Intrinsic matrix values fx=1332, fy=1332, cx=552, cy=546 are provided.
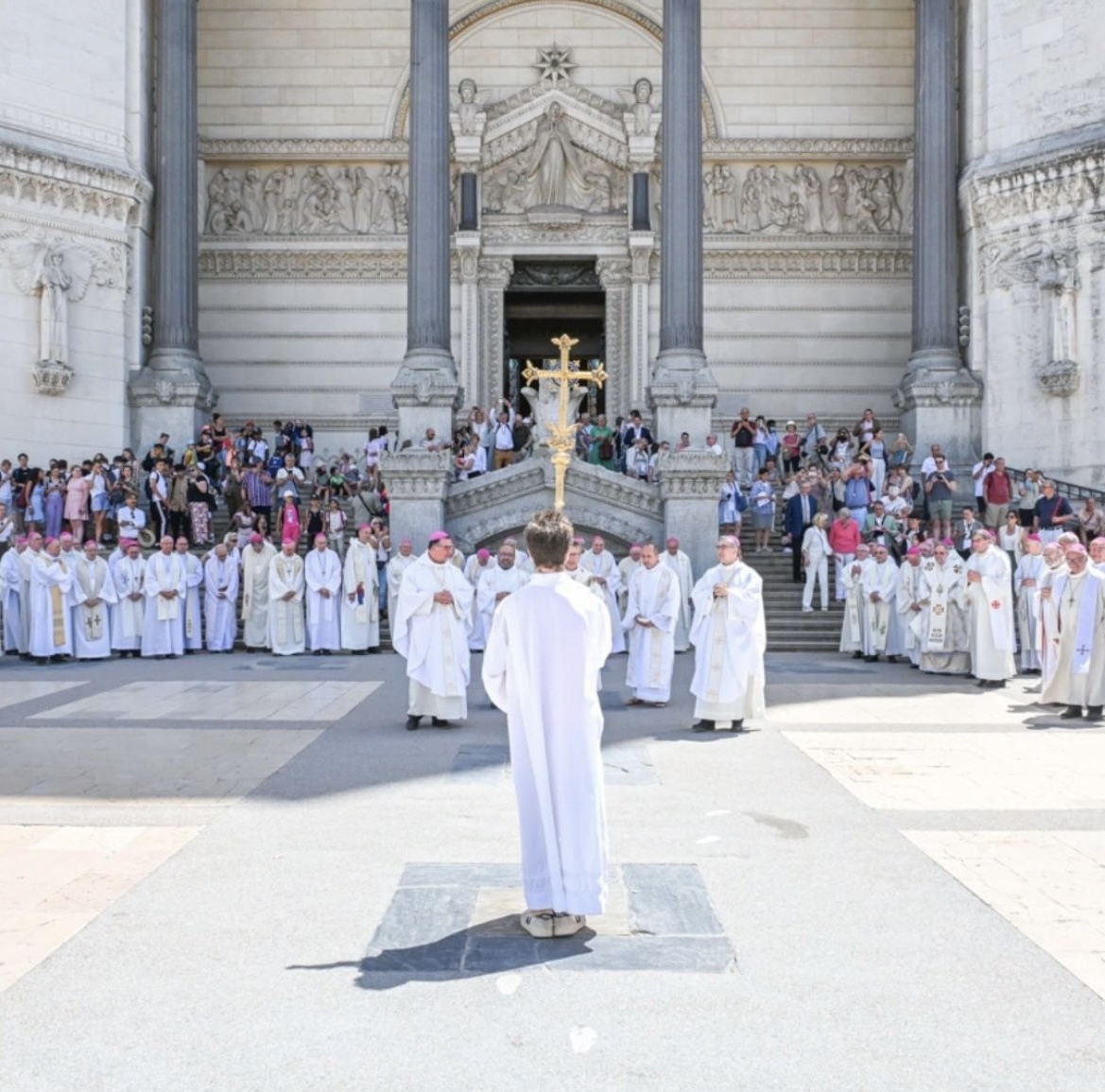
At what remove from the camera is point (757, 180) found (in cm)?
3142

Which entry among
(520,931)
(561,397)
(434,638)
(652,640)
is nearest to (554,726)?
(520,931)

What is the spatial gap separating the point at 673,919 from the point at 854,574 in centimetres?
1467

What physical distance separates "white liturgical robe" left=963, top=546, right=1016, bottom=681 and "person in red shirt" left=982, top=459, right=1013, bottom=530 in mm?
6785

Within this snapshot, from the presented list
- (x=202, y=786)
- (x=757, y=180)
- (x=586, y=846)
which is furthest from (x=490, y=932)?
(x=757, y=180)

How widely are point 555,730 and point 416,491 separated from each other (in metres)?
16.6

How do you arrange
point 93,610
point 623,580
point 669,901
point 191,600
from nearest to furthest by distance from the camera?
point 669,901 → point 93,610 → point 623,580 → point 191,600

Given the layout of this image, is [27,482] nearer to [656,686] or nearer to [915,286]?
[656,686]

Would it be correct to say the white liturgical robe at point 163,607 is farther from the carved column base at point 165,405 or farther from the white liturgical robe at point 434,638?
the white liturgical robe at point 434,638

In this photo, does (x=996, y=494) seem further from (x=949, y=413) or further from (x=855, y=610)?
(x=855, y=610)

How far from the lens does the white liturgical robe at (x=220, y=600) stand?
20875 millimetres

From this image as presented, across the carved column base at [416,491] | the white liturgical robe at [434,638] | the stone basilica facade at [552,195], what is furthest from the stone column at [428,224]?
the white liturgical robe at [434,638]

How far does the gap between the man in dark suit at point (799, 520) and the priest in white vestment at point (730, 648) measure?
33.5ft

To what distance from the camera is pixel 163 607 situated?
20.2 meters

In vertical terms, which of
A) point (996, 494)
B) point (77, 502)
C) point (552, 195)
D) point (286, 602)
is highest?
point (552, 195)
